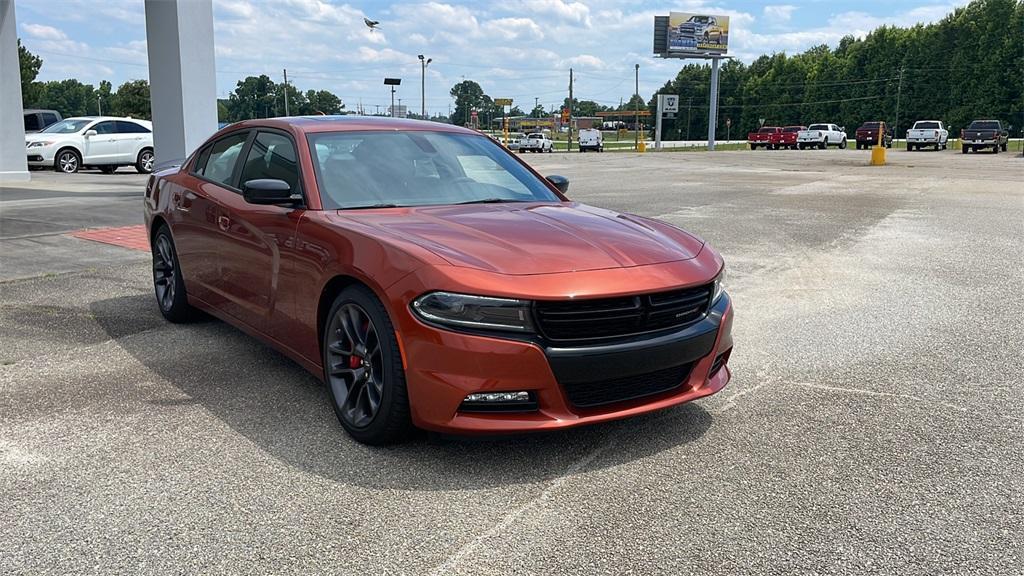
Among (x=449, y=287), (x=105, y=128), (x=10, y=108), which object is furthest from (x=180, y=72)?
(x=105, y=128)

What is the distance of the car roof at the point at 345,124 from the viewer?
15.8 feet

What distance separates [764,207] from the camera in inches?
604

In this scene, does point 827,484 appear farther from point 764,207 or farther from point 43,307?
point 764,207

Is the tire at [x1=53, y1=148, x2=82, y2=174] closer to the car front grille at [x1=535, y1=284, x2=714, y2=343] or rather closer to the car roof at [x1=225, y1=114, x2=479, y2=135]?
the car roof at [x1=225, y1=114, x2=479, y2=135]

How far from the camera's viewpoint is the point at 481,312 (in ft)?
10.9

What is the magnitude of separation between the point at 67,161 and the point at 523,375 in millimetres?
23380

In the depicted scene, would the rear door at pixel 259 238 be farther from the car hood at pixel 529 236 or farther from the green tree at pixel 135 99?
the green tree at pixel 135 99

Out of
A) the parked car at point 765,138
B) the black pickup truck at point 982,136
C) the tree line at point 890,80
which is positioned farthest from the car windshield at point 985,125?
the tree line at point 890,80

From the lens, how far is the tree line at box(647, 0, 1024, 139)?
8650 centimetres

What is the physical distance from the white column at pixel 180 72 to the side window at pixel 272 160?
8.67 metres

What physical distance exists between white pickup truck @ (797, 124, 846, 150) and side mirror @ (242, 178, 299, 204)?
66363 millimetres

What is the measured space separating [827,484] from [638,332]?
1.00m

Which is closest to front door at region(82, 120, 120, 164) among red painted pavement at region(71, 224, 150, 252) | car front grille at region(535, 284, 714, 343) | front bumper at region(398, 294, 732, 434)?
red painted pavement at region(71, 224, 150, 252)

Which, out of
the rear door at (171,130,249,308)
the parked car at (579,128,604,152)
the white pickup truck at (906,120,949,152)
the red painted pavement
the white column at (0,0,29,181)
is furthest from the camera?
the parked car at (579,128,604,152)
